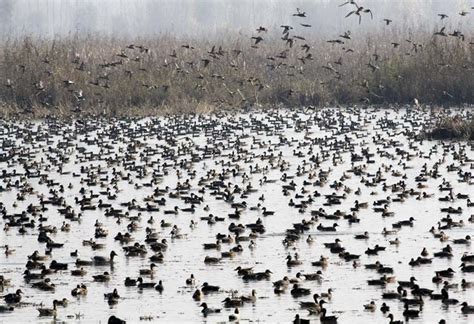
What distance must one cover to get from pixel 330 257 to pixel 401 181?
11.2 metres

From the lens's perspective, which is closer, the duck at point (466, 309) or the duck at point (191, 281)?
the duck at point (466, 309)

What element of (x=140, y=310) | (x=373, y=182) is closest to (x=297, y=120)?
(x=373, y=182)

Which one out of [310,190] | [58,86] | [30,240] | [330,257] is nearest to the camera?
[330,257]

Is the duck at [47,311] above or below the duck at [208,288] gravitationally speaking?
below

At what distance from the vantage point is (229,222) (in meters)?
32.5

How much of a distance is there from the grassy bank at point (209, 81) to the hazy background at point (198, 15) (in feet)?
162

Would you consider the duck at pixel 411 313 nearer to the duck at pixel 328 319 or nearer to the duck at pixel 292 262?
the duck at pixel 328 319

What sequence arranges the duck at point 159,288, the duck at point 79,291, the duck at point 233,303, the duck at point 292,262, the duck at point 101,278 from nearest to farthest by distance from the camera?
the duck at point 233,303
the duck at point 79,291
the duck at point 159,288
the duck at point 101,278
the duck at point 292,262

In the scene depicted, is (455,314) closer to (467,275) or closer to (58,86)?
(467,275)

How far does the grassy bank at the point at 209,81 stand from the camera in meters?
59.0

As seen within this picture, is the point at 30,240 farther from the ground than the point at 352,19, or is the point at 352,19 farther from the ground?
the point at 352,19

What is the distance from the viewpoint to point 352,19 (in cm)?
12862

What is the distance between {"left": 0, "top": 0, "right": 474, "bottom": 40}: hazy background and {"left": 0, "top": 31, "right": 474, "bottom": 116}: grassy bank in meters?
49.3

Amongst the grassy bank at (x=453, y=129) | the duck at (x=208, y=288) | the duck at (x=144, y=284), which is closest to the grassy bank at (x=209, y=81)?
the grassy bank at (x=453, y=129)
